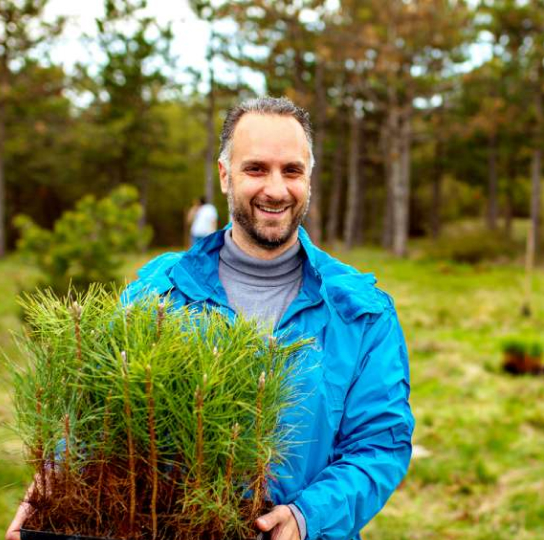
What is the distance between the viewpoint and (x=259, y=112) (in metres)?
1.89

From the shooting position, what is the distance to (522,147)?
24.9 metres

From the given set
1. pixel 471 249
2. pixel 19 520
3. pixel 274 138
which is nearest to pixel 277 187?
pixel 274 138

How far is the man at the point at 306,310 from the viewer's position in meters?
1.69

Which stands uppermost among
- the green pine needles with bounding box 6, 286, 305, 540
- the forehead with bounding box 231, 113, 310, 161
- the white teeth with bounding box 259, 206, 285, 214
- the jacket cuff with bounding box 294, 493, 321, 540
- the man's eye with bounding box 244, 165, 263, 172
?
the forehead with bounding box 231, 113, 310, 161

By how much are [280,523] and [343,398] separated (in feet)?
1.49

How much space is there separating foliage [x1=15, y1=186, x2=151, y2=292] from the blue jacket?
6.01 metres

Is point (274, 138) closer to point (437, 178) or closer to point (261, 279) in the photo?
point (261, 279)

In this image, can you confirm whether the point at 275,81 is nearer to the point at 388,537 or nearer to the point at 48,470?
the point at 388,537

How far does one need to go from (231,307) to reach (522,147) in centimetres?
2533

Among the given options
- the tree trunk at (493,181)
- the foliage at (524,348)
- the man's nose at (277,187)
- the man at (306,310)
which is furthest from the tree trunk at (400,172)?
the man's nose at (277,187)

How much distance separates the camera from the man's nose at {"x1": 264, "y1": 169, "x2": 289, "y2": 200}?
1880 millimetres

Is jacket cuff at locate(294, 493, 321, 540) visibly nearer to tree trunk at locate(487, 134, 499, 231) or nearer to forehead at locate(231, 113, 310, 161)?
forehead at locate(231, 113, 310, 161)

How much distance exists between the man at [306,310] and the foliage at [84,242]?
5831 mm

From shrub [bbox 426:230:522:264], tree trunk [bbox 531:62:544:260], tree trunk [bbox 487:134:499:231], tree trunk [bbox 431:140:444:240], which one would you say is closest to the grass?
shrub [bbox 426:230:522:264]
